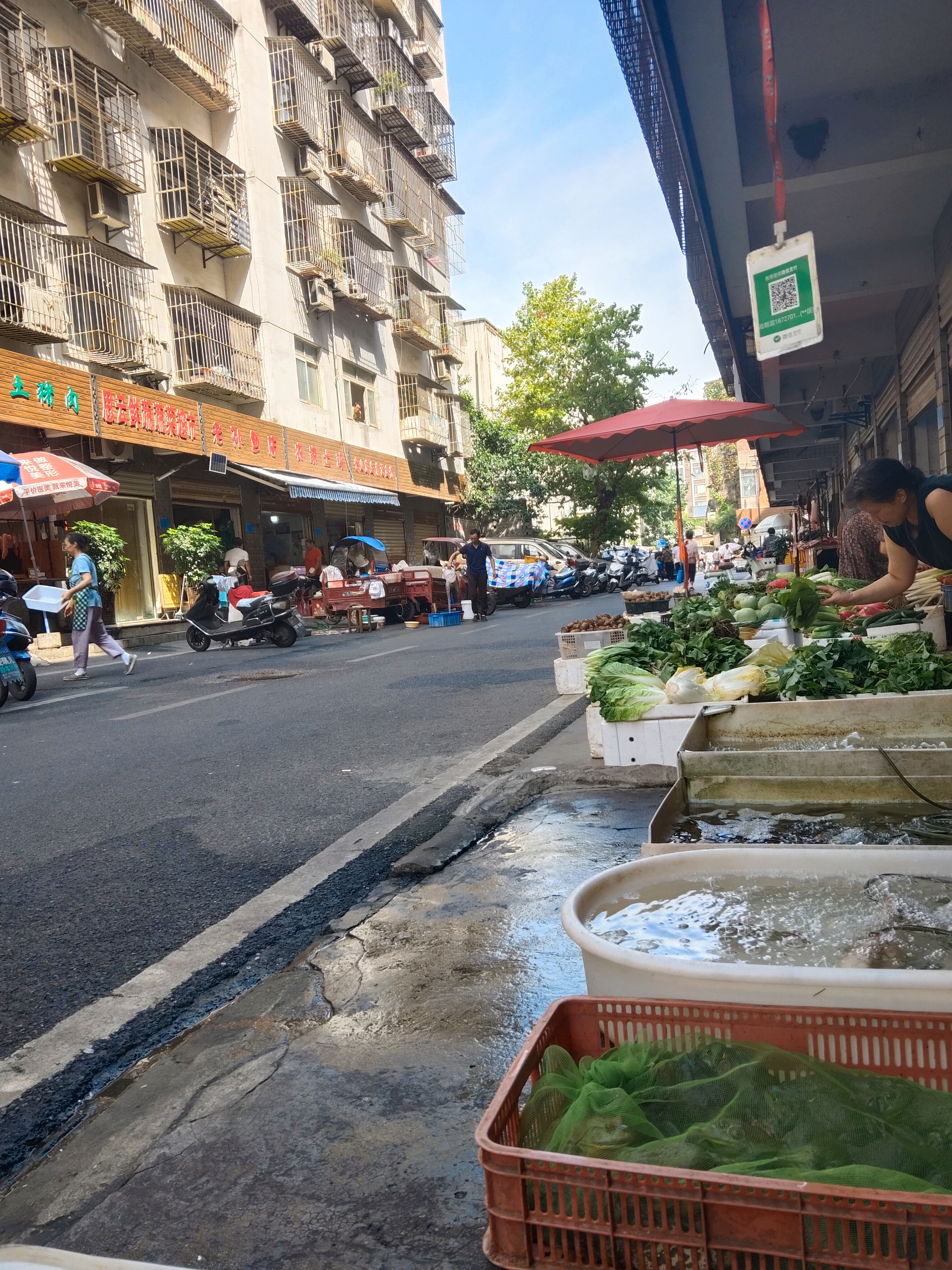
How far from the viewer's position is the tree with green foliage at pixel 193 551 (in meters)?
19.1

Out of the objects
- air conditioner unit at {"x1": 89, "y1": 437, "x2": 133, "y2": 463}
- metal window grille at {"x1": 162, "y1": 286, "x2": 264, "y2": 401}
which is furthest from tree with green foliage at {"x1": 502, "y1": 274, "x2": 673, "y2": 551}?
air conditioner unit at {"x1": 89, "y1": 437, "x2": 133, "y2": 463}

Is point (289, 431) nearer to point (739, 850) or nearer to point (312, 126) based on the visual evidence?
point (312, 126)

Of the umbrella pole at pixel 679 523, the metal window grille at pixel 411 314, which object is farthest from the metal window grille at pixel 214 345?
the umbrella pole at pixel 679 523

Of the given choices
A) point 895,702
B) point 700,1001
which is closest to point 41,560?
point 895,702

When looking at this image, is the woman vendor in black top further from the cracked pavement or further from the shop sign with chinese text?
the cracked pavement

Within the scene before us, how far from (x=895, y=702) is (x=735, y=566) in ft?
108

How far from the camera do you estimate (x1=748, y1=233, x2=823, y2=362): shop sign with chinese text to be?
5.57m

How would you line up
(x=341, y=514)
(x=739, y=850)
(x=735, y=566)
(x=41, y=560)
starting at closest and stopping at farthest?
(x=739, y=850)
(x=41, y=560)
(x=341, y=514)
(x=735, y=566)

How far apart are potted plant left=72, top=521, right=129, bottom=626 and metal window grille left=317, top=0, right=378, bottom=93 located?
18955 mm

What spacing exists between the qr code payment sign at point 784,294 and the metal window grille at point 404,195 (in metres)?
29.1

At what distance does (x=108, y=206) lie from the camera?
18.4m

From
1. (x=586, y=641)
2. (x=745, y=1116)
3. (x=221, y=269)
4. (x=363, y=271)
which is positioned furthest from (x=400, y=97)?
(x=745, y=1116)

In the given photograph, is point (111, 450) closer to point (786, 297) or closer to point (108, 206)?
point (108, 206)

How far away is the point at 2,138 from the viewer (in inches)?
624
